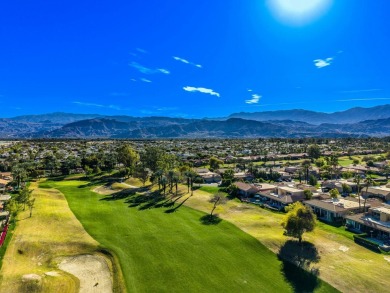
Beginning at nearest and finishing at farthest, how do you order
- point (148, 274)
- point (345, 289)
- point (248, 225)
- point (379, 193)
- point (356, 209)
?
point (345, 289) → point (148, 274) → point (248, 225) → point (356, 209) → point (379, 193)

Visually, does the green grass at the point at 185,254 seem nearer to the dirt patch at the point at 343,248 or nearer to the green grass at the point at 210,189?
the dirt patch at the point at 343,248

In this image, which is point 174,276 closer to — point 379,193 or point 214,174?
point 379,193

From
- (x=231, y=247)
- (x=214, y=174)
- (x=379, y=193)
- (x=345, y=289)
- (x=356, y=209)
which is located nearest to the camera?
(x=345, y=289)

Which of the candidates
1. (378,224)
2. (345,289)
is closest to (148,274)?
(345,289)

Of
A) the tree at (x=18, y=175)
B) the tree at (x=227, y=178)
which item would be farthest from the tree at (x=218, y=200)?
the tree at (x=18, y=175)

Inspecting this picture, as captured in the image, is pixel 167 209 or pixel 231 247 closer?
pixel 231 247

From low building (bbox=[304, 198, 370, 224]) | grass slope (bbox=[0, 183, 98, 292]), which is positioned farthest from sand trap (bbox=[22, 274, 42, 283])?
low building (bbox=[304, 198, 370, 224])
